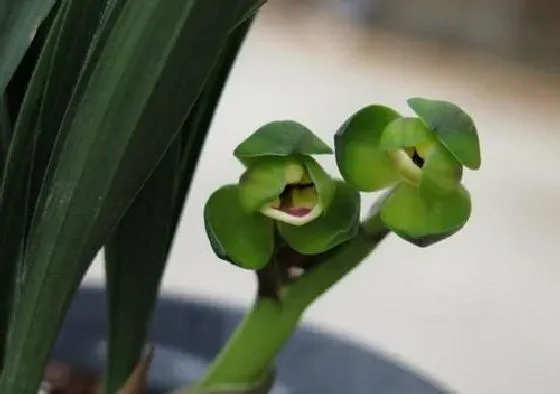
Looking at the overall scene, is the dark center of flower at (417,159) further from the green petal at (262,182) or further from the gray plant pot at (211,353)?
the gray plant pot at (211,353)

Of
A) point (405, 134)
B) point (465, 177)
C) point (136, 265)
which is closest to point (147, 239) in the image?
point (136, 265)

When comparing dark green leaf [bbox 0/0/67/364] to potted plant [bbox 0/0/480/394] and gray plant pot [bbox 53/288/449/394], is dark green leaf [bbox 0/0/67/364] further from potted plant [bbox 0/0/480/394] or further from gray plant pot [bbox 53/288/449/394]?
gray plant pot [bbox 53/288/449/394]

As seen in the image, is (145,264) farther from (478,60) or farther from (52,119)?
(478,60)

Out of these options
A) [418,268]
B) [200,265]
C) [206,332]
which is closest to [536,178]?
[418,268]

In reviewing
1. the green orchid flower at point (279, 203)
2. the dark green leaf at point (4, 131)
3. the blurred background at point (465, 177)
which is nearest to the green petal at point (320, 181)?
the green orchid flower at point (279, 203)

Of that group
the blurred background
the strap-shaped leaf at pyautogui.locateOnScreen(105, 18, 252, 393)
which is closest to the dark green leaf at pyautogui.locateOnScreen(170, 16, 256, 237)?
the strap-shaped leaf at pyautogui.locateOnScreen(105, 18, 252, 393)

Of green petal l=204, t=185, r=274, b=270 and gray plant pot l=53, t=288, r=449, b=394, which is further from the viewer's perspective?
gray plant pot l=53, t=288, r=449, b=394
